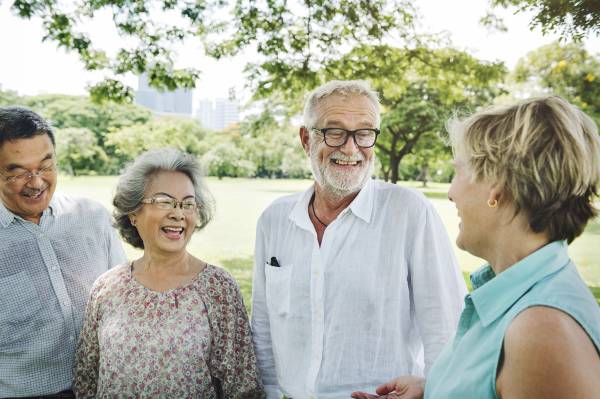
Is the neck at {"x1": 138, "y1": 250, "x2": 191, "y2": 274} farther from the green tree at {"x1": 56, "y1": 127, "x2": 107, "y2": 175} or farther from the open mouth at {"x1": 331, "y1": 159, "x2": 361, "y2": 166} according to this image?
the green tree at {"x1": 56, "y1": 127, "x2": 107, "y2": 175}

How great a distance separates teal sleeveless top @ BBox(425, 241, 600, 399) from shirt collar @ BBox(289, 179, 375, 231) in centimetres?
108

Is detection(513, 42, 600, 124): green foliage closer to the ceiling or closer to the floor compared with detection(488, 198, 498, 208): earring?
closer to the ceiling

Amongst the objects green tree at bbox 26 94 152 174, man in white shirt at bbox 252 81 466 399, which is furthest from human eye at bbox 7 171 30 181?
green tree at bbox 26 94 152 174

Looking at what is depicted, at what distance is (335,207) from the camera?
106 inches

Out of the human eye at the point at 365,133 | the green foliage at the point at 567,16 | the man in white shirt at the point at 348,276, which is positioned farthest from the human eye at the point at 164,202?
the green foliage at the point at 567,16

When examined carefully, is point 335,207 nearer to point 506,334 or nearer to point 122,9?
point 506,334

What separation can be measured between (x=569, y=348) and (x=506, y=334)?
15 cm

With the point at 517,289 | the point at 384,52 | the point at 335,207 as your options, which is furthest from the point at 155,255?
the point at 384,52

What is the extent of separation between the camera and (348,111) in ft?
8.45

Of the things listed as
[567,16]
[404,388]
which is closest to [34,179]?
[404,388]

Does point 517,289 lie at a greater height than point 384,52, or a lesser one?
lesser

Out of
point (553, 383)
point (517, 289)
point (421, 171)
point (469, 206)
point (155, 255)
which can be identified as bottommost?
point (421, 171)

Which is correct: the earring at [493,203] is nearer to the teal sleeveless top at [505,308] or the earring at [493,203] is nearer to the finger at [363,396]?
the teal sleeveless top at [505,308]

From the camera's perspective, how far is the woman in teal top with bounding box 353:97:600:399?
3.51 feet
